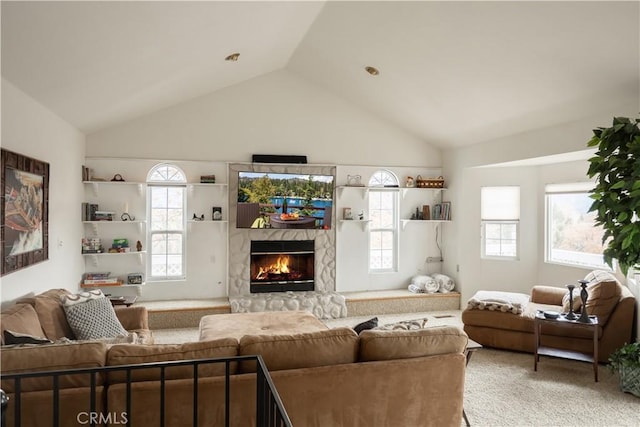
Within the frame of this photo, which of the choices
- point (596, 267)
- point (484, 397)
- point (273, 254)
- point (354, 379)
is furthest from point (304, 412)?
point (596, 267)

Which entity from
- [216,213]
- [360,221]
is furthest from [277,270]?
[360,221]

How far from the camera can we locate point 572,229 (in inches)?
242

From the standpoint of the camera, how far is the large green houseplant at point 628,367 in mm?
3594

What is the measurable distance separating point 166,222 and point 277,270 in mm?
1830

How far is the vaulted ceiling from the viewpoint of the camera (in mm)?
2945

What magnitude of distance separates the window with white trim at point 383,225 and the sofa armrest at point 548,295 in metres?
2.29

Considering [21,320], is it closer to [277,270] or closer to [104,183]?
[104,183]

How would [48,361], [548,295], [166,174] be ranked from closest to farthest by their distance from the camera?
[48,361] < [548,295] < [166,174]

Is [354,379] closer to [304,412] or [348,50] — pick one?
[304,412]

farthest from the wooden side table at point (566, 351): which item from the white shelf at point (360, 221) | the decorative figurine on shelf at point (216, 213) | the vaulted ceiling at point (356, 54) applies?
the decorative figurine on shelf at point (216, 213)

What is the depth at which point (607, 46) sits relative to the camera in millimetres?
3357

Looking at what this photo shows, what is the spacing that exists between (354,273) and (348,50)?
11.4ft

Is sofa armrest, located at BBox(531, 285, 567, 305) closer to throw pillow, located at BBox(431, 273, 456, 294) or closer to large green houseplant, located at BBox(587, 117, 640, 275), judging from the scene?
throw pillow, located at BBox(431, 273, 456, 294)

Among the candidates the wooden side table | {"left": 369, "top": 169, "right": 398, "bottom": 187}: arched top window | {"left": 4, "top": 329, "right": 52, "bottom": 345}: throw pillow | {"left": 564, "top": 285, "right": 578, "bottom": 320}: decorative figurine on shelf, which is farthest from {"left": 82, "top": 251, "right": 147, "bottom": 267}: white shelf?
{"left": 564, "top": 285, "right": 578, "bottom": 320}: decorative figurine on shelf
